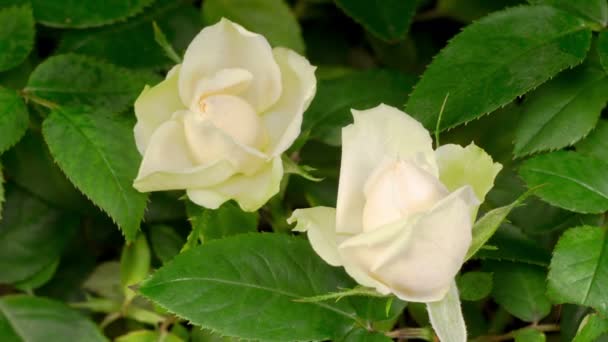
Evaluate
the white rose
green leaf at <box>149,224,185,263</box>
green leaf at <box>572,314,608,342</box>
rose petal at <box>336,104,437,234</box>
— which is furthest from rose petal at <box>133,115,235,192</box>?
green leaf at <box>572,314,608,342</box>

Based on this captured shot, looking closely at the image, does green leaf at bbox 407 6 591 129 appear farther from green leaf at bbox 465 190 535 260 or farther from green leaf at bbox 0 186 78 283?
green leaf at bbox 0 186 78 283

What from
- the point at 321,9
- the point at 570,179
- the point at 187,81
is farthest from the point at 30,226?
the point at 570,179

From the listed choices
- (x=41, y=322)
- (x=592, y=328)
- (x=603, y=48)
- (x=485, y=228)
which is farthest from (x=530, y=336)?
(x=41, y=322)

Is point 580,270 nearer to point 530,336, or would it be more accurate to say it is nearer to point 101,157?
point 530,336

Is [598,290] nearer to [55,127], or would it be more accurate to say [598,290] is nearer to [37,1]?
[55,127]

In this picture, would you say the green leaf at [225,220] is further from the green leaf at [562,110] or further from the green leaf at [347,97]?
the green leaf at [562,110]

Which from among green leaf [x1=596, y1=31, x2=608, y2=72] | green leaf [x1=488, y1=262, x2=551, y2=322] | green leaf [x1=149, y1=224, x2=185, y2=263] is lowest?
green leaf [x1=149, y1=224, x2=185, y2=263]
